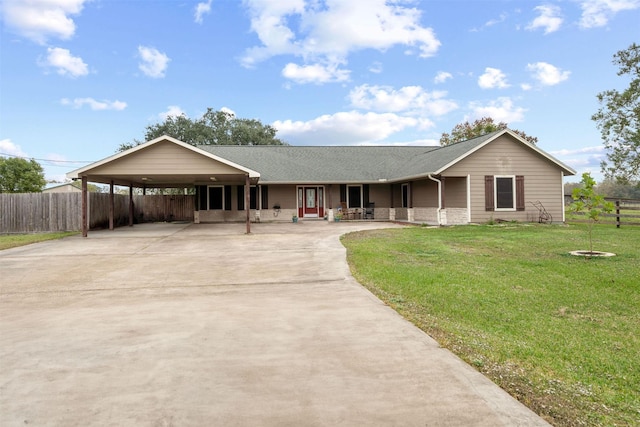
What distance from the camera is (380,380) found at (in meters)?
2.82

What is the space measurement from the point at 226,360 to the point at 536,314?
3.87 metres

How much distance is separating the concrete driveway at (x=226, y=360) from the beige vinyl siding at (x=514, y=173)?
1318cm

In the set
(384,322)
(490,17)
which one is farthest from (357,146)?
(384,322)

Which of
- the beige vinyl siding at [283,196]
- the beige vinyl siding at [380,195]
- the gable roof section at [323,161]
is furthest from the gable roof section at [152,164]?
the beige vinyl siding at [380,195]

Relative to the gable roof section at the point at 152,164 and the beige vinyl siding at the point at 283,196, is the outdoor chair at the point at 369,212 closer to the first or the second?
the beige vinyl siding at the point at 283,196

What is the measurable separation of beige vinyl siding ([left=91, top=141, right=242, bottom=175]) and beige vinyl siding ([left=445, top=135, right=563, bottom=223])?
10705 mm

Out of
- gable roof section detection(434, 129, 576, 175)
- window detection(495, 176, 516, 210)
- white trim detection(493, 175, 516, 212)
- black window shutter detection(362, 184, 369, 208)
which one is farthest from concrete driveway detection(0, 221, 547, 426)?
black window shutter detection(362, 184, 369, 208)

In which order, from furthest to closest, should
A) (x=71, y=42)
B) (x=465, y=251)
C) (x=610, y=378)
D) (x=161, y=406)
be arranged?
(x=71, y=42), (x=465, y=251), (x=610, y=378), (x=161, y=406)

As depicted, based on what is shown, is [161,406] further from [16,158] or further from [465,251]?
[16,158]

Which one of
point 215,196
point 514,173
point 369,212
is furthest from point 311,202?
point 514,173

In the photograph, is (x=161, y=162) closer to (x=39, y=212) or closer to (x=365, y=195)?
(x=39, y=212)

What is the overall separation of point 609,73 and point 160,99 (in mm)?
33513

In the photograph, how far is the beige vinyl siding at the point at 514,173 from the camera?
17797 millimetres

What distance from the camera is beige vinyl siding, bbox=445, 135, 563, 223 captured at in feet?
58.4
